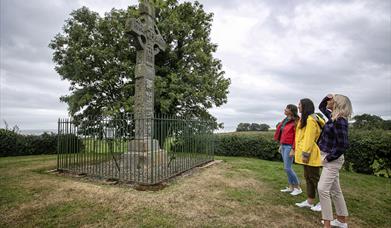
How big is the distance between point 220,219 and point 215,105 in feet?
35.7

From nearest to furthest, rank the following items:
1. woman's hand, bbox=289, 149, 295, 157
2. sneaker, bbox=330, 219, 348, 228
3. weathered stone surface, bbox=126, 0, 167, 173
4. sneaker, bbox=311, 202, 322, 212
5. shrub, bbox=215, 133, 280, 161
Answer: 1. sneaker, bbox=330, 219, 348, 228
2. sneaker, bbox=311, 202, 322, 212
3. woman's hand, bbox=289, 149, 295, 157
4. weathered stone surface, bbox=126, 0, 167, 173
5. shrub, bbox=215, 133, 280, 161

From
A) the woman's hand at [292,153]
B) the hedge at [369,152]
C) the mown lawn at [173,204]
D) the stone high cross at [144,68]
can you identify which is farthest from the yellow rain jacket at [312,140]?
the hedge at [369,152]

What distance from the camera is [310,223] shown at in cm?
344

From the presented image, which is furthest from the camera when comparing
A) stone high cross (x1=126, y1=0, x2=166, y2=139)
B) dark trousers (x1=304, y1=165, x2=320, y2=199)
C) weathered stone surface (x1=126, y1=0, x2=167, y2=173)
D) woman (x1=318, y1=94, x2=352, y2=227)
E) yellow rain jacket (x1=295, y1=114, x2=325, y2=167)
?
stone high cross (x1=126, y1=0, x2=166, y2=139)

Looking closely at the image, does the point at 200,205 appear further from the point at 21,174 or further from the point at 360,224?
the point at 21,174

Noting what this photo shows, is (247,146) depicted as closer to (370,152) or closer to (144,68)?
(370,152)

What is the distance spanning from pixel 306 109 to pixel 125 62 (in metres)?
11.0

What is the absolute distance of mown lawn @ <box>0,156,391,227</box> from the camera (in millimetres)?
3402

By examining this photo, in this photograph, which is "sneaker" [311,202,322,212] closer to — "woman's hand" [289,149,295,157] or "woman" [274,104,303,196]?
"woman" [274,104,303,196]

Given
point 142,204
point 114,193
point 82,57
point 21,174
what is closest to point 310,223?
point 142,204

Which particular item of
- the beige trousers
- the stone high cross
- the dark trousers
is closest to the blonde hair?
the beige trousers

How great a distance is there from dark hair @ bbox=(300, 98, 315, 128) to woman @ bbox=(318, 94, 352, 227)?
1.86 feet

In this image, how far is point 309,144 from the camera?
3553 mm

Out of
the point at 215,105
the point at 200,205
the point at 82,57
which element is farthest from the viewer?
the point at 215,105
